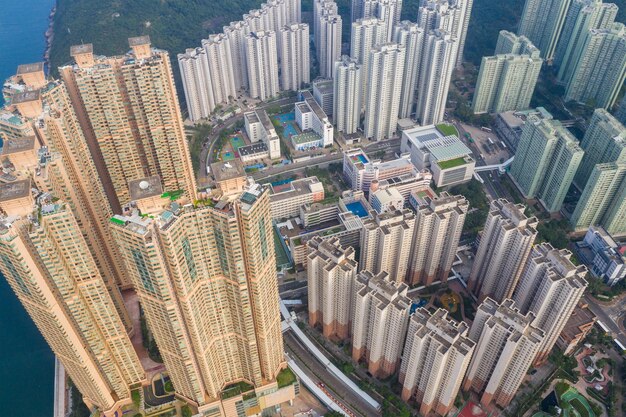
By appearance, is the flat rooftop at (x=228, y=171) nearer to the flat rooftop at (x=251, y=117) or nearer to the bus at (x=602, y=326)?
the bus at (x=602, y=326)

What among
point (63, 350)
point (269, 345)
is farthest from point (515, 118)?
point (63, 350)

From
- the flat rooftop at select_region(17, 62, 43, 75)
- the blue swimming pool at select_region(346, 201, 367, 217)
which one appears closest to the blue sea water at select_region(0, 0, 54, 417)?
the flat rooftop at select_region(17, 62, 43, 75)

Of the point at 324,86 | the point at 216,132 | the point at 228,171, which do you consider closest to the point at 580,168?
the point at 324,86

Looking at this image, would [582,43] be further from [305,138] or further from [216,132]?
[216,132]

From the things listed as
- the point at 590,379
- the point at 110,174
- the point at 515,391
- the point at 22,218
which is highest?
the point at 22,218

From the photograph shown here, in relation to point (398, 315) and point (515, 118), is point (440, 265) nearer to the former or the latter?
point (398, 315)

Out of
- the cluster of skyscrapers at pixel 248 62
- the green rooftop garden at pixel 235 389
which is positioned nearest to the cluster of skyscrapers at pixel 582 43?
the cluster of skyscrapers at pixel 248 62
